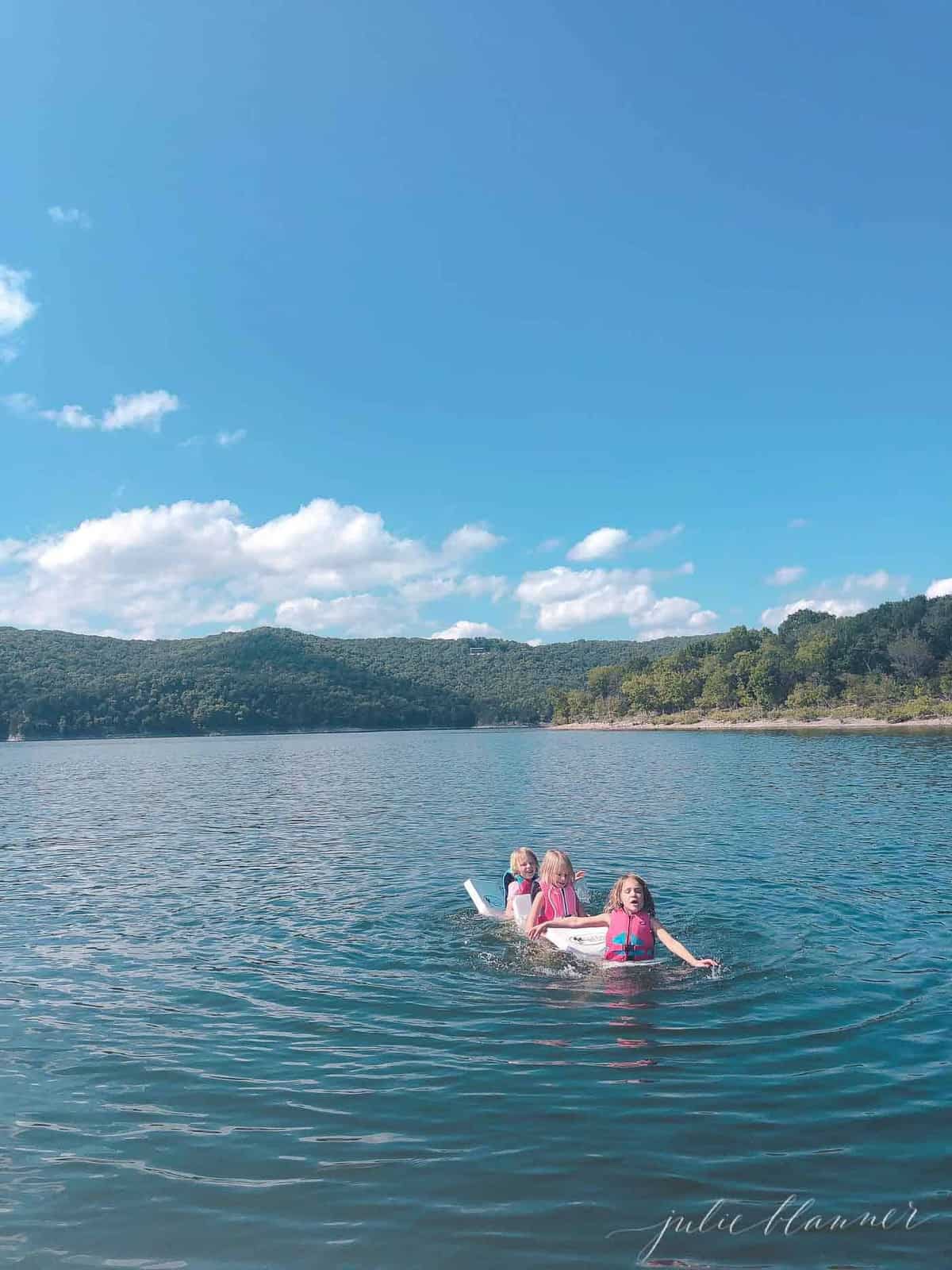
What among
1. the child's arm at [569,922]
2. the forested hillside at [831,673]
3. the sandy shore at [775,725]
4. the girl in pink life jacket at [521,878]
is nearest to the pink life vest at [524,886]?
the girl in pink life jacket at [521,878]

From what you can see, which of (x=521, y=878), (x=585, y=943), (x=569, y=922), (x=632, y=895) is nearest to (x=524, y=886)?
(x=521, y=878)

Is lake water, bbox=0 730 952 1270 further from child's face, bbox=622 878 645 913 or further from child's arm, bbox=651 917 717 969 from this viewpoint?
child's face, bbox=622 878 645 913

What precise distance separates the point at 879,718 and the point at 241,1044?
407ft

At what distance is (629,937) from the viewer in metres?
13.7

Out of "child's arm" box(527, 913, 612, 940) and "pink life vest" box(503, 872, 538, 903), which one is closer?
"child's arm" box(527, 913, 612, 940)

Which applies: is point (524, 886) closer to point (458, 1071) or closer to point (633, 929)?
point (633, 929)

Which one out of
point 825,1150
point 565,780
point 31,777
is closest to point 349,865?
point 825,1150

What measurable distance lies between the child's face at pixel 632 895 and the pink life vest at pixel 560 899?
206 centimetres

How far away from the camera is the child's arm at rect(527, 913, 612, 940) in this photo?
47.3ft

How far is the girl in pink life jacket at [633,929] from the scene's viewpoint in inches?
532

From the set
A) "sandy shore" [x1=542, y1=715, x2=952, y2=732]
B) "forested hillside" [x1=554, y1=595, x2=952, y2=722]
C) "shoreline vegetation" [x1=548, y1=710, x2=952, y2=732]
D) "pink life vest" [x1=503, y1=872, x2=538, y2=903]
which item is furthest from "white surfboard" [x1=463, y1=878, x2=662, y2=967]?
"forested hillside" [x1=554, y1=595, x2=952, y2=722]

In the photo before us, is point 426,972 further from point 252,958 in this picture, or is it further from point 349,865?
point 349,865

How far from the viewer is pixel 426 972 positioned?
14312 mm

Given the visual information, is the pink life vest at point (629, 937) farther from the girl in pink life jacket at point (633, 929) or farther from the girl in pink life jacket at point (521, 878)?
the girl in pink life jacket at point (521, 878)
